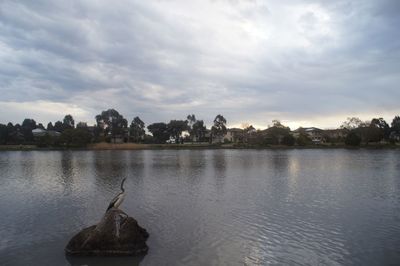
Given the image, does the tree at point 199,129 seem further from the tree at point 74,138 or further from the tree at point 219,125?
the tree at point 74,138

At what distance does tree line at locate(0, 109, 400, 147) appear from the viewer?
13438 cm

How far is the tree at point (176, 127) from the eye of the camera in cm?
16062

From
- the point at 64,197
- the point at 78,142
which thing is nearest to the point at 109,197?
the point at 64,197

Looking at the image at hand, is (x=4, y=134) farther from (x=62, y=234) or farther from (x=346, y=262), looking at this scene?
(x=346, y=262)

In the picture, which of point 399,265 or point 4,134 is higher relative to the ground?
point 4,134

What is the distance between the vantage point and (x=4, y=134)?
14562cm

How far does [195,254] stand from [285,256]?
3511mm

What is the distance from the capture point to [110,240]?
1388 cm

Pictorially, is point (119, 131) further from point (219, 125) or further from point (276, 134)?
point (276, 134)

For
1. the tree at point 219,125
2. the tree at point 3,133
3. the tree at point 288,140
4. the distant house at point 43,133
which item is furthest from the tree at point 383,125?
the tree at point 3,133

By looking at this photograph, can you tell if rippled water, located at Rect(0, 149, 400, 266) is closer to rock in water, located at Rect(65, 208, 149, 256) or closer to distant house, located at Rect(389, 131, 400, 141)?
rock in water, located at Rect(65, 208, 149, 256)

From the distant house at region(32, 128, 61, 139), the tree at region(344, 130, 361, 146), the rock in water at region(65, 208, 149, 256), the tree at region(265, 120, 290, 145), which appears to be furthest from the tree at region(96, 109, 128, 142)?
the rock in water at region(65, 208, 149, 256)

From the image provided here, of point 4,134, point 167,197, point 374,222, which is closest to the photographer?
point 374,222

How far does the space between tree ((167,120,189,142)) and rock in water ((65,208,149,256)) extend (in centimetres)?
14639
